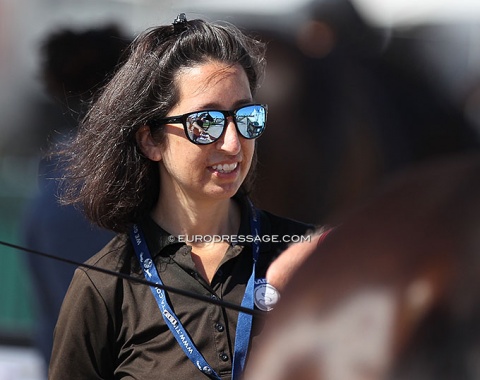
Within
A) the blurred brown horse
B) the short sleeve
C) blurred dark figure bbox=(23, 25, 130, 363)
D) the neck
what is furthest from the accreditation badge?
blurred dark figure bbox=(23, 25, 130, 363)

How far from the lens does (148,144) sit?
1903 mm

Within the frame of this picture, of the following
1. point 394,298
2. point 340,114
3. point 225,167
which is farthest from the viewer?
point 340,114

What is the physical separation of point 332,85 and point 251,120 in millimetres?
1225

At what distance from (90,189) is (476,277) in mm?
1108

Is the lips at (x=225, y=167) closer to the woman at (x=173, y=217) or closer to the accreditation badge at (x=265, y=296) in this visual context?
the woman at (x=173, y=217)

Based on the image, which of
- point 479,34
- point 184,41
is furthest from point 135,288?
point 479,34

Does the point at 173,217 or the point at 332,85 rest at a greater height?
the point at 332,85

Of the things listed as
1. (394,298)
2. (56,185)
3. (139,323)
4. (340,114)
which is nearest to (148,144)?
(139,323)

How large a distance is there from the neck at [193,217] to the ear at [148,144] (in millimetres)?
90

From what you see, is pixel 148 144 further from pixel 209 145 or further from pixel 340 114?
pixel 340 114

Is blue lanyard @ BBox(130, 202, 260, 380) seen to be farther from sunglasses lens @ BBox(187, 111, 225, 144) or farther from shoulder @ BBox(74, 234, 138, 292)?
sunglasses lens @ BBox(187, 111, 225, 144)

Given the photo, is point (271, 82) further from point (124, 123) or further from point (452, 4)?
point (124, 123)

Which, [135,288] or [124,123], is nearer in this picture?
[135,288]

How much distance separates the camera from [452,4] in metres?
2.96
